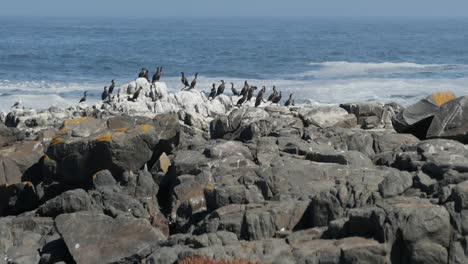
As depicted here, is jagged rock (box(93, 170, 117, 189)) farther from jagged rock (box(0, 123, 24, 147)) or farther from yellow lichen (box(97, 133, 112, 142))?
jagged rock (box(0, 123, 24, 147))

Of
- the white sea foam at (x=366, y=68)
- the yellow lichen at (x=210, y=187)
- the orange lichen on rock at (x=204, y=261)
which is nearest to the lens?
the orange lichen on rock at (x=204, y=261)

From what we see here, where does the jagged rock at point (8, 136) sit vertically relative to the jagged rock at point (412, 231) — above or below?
below

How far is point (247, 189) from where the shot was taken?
14.2m

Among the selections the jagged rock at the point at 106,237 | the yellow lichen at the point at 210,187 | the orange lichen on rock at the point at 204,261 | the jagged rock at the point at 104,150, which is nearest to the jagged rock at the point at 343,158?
the yellow lichen at the point at 210,187

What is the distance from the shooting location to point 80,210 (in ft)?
53.2

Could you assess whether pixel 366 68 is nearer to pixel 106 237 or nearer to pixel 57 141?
pixel 57 141

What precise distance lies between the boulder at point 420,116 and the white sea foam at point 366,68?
46395 millimetres

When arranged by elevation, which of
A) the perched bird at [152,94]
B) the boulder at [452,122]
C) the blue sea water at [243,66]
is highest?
the boulder at [452,122]

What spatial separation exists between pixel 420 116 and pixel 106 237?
8480 mm

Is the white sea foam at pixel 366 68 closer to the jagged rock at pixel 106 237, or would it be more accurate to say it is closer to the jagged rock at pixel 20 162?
the jagged rock at pixel 20 162

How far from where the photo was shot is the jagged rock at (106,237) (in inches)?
556

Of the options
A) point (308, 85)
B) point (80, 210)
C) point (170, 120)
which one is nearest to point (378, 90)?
point (308, 85)

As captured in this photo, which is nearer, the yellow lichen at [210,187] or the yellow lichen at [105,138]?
the yellow lichen at [210,187]

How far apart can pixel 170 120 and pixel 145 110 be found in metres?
11.8
